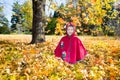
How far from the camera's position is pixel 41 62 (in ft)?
27.1

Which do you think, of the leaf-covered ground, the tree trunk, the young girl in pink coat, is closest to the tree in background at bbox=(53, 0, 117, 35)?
the tree trunk

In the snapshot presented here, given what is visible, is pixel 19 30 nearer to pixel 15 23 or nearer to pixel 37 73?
pixel 15 23

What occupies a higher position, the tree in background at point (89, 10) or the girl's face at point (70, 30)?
the tree in background at point (89, 10)

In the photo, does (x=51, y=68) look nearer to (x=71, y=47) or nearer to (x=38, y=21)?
(x=71, y=47)

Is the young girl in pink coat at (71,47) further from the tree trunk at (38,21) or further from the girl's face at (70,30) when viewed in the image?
the tree trunk at (38,21)

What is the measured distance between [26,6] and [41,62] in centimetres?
1031

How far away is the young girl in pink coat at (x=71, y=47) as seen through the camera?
7.70 metres

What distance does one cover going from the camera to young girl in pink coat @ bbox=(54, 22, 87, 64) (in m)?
7.70

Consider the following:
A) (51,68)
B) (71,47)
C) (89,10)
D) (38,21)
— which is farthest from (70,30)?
(38,21)

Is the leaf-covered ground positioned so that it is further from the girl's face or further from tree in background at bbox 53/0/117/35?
tree in background at bbox 53/0/117/35

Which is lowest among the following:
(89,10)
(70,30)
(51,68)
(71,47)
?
(51,68)

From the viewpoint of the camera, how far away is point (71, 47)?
7742 millimetres

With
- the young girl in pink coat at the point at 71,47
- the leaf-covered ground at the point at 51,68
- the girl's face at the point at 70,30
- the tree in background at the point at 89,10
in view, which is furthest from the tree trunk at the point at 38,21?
the girl's face at the point at 70,30

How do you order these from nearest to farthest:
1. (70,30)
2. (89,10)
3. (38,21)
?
1. (70,30)
2. (89,10)
3. (38,21)
